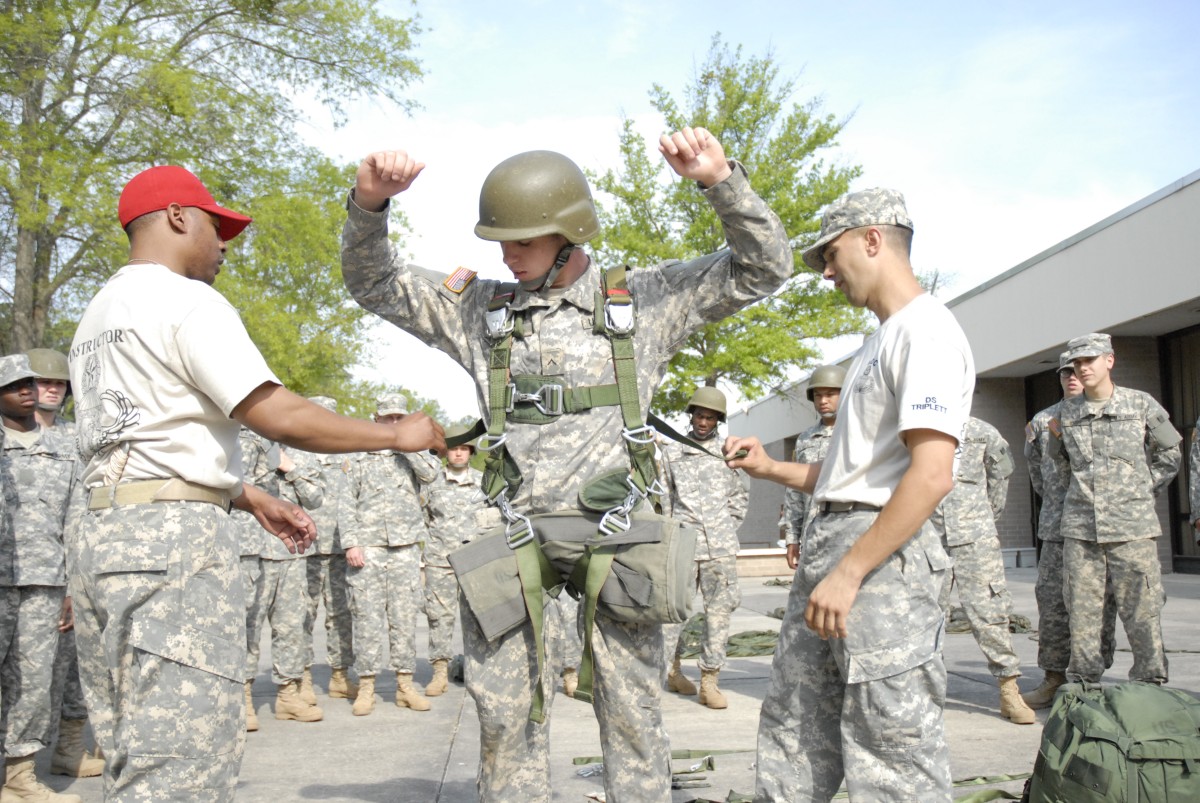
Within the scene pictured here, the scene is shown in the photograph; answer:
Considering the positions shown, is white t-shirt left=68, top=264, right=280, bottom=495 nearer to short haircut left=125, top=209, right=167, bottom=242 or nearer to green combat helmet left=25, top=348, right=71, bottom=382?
short haircut left=125, top=209, right=167, bottom=242

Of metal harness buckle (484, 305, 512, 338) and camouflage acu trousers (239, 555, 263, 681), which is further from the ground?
metal harness buckle (484, 305, 512, 338)

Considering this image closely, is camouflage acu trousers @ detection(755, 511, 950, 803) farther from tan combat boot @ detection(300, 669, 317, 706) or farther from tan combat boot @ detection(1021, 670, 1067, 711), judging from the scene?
tan combat boot @ detection(300, 669, 317, 706)

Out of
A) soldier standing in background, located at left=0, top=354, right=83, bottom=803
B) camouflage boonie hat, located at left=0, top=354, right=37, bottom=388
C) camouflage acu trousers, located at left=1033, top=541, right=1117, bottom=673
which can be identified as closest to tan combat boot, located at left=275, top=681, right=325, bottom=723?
soldier standing in background, located at left=0, top=354, right=83, bottom=803

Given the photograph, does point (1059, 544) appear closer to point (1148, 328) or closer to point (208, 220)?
point (208, 220)

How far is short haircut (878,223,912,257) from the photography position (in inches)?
141

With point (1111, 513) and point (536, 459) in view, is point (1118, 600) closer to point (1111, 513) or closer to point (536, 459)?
point (1111, 513)

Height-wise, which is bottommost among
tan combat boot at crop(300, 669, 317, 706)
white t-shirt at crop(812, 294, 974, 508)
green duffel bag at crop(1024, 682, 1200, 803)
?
tan combat boot at crop(300, 669, 317, 706)

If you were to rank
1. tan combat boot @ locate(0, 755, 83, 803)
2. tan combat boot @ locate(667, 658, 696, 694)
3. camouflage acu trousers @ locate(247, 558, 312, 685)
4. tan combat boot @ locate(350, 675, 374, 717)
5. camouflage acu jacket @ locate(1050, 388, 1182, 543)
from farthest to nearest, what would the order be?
1. tan combat boot @ locate(667, 658, 696, 694)
2. tan combat boot @ locate(350, 675, 374, 717)
3. camouflage acu trousers @ locate(247, 558, 312, 685)
4. camouflage acu jacket @ locate(1050, 388, 1182, 543)
5. tan combat boot @ locate(0, 755, 83, 803)

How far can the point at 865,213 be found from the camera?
358 centimetres

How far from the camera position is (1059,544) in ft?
26.0

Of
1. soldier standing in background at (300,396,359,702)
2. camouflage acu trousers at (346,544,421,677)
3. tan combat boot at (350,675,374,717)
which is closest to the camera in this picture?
tan combat boot at (350,675,374,717)

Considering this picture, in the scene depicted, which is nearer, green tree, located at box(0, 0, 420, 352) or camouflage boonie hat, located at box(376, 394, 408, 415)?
camouflage boonie hat, located at box(376, 394, 408, 415)

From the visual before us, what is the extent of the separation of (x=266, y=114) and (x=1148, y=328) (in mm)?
14838

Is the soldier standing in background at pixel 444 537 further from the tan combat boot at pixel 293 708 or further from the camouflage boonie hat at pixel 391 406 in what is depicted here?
the tan combat boot at pixel 293 708
